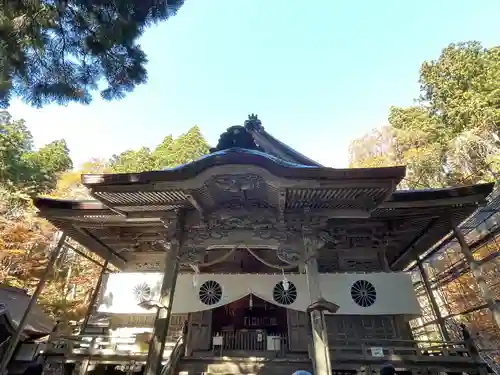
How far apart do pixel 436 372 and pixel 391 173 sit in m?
5.92

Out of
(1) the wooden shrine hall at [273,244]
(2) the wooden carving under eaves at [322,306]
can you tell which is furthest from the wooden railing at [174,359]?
(2) the wooden carving under eaves at [322,306]

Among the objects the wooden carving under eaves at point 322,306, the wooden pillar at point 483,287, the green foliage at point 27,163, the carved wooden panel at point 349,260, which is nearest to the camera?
the wooden carving under eaves at point 322,306

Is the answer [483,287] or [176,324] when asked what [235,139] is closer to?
[483,287]

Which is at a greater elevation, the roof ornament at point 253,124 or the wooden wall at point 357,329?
the roof ornament at point 253,124

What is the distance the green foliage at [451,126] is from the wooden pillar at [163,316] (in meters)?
19.3

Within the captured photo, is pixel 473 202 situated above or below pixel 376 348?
above

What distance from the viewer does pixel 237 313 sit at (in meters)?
13.4

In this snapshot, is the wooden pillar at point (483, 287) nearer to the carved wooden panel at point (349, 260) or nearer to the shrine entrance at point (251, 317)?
the carved wooden panel at point (349, 260)

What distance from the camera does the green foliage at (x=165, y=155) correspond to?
34625 mm

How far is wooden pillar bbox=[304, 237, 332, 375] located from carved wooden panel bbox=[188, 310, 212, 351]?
16.8ft

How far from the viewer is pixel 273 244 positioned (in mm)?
6840

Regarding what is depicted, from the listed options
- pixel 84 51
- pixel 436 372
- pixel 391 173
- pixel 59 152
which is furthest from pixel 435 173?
pixel 59 152

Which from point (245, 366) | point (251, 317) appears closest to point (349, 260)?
point (245, 366)

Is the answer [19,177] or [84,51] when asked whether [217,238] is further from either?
[19,177]
